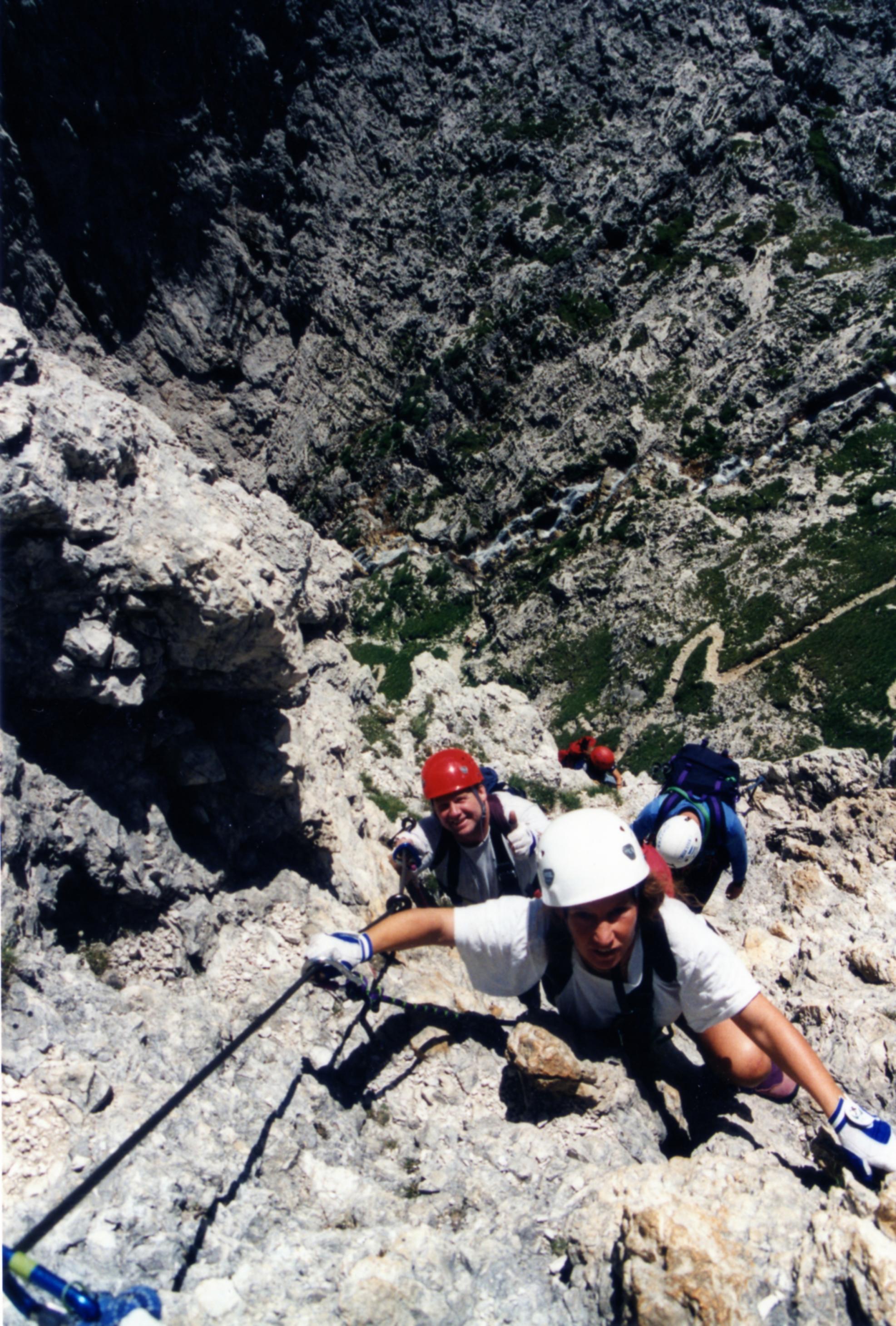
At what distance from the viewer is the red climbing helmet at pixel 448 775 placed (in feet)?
19.7

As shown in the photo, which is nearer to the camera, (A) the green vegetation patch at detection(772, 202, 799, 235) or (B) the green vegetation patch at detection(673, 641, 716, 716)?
(B) the green vegetation patch at detection(673, 641, 716, 716)

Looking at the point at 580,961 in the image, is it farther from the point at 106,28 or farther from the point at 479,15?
the point at 479,15

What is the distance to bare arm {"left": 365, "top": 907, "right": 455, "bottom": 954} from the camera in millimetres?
4574

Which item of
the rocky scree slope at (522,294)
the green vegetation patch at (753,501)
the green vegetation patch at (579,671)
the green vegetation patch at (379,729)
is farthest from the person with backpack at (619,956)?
the green vegetation patch at (753,501)

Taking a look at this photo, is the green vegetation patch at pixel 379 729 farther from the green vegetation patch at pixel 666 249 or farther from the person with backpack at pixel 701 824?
the green vegetation patch at pixel 666 249

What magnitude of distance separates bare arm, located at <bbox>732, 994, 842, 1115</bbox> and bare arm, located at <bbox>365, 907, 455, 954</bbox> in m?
1.79

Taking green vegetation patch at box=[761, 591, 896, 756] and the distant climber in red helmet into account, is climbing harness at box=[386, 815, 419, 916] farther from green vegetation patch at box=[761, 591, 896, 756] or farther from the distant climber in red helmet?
green vegetation patch at box=[761, 591, 896, 756]

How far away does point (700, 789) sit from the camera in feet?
22.9

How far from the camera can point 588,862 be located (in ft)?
13.2

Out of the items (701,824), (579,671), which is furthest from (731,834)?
(579,671)

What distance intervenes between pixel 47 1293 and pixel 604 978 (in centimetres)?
306

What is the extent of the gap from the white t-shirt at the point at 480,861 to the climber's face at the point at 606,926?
2.26m

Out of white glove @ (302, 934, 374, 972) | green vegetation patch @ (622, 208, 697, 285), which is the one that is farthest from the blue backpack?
green vegetation patch @ (622, 208, 697, 285)

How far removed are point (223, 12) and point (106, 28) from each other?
4.88 m
